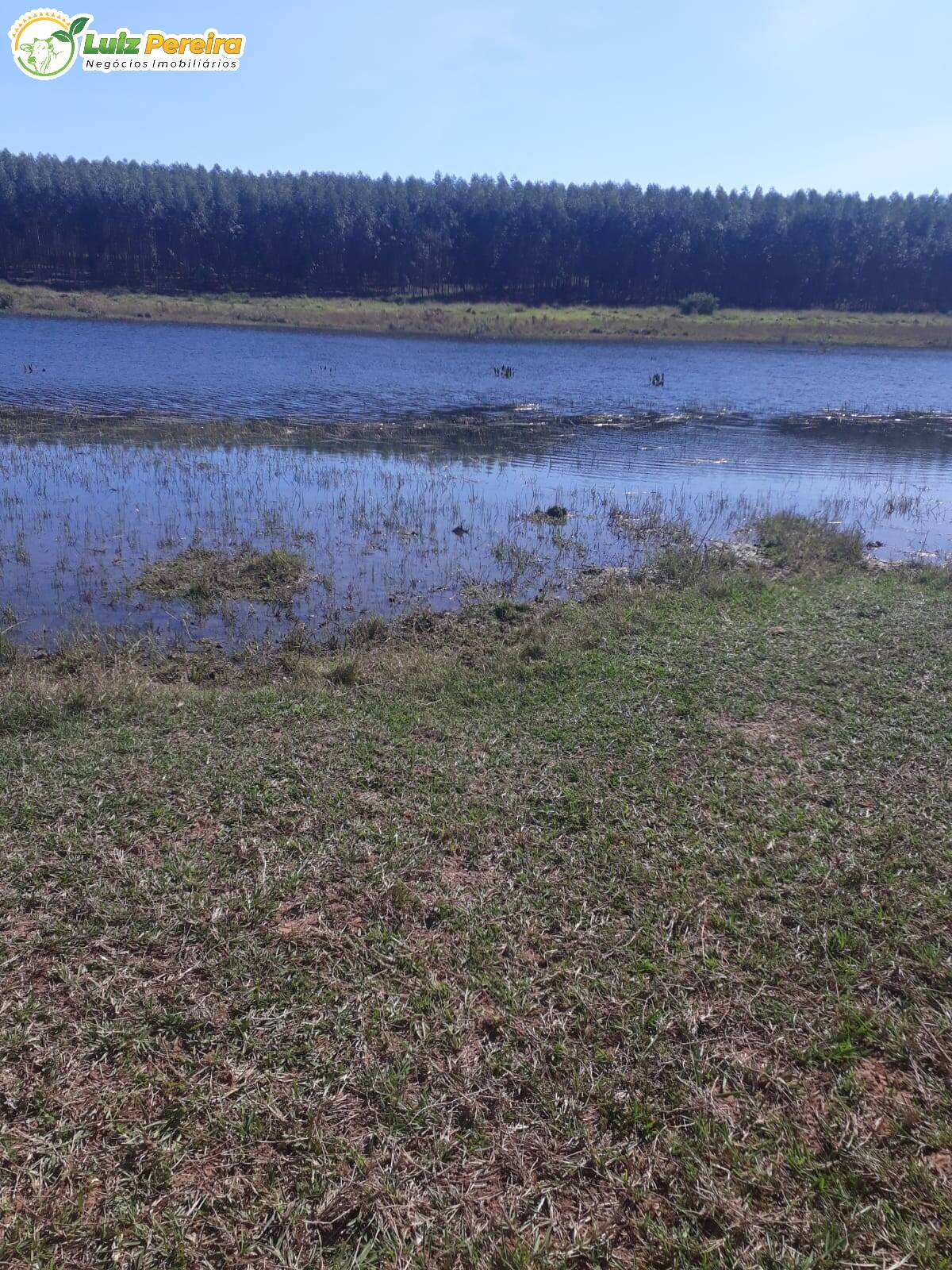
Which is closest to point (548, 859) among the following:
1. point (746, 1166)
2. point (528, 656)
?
point (746, 1166)

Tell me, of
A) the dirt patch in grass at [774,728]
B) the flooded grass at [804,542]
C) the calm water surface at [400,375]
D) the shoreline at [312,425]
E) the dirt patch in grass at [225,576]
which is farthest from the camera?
the calm water surface at [400,375]

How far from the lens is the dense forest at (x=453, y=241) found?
8931 centimetres

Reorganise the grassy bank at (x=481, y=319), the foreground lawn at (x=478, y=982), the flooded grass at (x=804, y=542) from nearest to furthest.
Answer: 1. the foreground lawn at (x=478, y=982)
2. the flooded grass at (x=804, y=542)
3. the grassy bank at (x=481, y=319)

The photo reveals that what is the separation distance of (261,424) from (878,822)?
82.4 feet

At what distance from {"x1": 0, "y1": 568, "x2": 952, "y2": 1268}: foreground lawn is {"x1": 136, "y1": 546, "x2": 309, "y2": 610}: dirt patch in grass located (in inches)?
184

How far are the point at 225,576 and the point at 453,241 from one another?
313 ft

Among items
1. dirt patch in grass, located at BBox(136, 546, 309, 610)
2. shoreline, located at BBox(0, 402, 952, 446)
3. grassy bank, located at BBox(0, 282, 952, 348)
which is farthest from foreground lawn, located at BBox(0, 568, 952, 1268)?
grassy bank, located at BBox(0, 282, 952, 348)

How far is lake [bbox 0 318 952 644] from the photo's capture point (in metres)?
12.9

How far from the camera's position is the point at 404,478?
20594 mm

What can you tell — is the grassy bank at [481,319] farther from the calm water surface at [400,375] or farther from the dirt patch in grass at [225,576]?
the dirt patch in grass at [225,576]

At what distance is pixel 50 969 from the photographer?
156 inches

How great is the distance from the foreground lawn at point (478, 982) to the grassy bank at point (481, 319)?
64162 millimetres

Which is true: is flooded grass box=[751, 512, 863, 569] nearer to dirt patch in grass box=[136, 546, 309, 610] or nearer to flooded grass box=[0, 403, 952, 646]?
flooded grass box=[0, 403, 952, 646]

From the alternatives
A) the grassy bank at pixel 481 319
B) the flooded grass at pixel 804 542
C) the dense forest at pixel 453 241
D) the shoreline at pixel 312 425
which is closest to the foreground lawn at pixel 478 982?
the flooded grass at pixel 804 542
